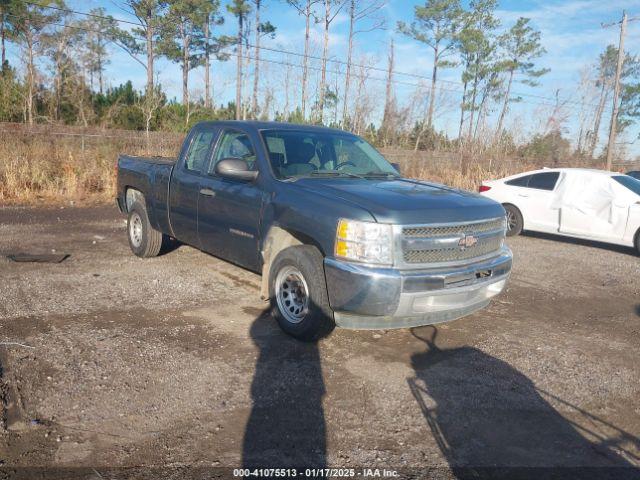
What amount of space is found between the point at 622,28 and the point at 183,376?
27291 millimetres

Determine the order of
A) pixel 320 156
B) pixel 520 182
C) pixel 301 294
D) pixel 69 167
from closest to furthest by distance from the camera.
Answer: pixel 301 294 → pixel 320 156 → pixel 520 182 → pixel 69 167

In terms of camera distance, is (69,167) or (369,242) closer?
(369,242)

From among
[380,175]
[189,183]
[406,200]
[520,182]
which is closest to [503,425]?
[406,200]

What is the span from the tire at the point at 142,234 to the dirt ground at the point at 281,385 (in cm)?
84

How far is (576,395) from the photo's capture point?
3799mm

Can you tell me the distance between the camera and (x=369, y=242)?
12.7ft

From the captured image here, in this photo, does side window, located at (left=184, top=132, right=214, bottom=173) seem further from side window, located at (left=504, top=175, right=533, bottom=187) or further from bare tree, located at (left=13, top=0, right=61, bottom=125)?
bare tree, located at (left=13, top=0, right=61, bottom=125)

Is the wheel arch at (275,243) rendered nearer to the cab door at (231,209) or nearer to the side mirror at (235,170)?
the cab door at (231,209)

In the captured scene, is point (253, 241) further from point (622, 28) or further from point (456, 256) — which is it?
point (622, 28)

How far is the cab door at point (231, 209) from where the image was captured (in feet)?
16.2

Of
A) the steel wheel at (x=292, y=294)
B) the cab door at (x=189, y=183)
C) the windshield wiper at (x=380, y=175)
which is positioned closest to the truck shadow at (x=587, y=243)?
the windshield wiper at (x=380, y=175)

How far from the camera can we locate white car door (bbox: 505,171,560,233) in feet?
33.3

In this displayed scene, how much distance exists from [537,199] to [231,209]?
7.45 meters

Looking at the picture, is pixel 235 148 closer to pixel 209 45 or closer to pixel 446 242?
pixel 446 242
